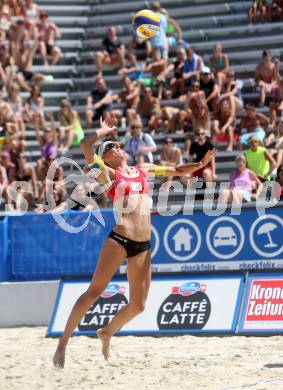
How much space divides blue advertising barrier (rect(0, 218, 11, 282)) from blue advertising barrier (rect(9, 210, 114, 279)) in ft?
0.20

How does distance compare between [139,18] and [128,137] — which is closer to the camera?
[139,18]

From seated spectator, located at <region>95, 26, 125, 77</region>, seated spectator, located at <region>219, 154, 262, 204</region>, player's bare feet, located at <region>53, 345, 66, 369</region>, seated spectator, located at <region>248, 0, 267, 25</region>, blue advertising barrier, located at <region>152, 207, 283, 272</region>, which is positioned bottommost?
player's bare feet, located at <region>53, 345, 66, 369</region>

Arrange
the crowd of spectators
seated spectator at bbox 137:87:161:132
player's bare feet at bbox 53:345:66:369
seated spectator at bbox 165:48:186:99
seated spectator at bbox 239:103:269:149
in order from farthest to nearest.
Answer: seated spectator at bbox 165:48:186:99 → seated spectator at bbox 137:87:161:132 → seated spectator at bbox 239:103:269:149 → the crowd of spectators → player's bare feet at bbox 53:345:66:369

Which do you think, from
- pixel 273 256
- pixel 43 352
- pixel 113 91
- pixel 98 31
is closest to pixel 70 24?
pixel 98 31

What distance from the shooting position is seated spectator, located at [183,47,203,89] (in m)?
14.9

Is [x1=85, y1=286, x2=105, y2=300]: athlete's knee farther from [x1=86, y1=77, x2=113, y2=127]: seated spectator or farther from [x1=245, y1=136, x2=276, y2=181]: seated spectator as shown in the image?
[x1=86, y1=77, x2=113, y2=127]: seated spectator

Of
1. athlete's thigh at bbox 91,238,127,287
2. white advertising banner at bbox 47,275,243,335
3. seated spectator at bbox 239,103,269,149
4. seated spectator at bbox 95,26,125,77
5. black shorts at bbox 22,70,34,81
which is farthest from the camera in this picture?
black shorts at bbox 22,70,34,81

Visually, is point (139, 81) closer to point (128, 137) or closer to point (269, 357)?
point (128, 137)

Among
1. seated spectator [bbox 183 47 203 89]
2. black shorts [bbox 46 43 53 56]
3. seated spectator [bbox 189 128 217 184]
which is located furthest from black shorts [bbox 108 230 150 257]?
black shorts [bbox 46 43 53 56]

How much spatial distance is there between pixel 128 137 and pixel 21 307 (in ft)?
15.3

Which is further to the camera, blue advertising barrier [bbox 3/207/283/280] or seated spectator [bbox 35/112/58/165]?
seated spectator [bbox 35/112/58/165]

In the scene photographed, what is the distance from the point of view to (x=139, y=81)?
15.5m

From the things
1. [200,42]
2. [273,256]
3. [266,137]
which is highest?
[200,42]

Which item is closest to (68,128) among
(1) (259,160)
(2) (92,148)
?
(1) (259,160)
